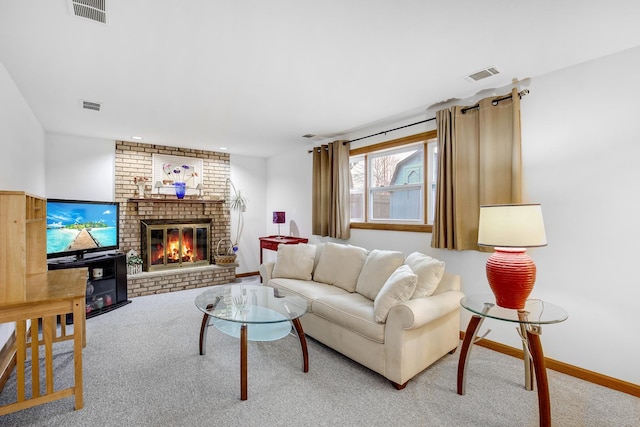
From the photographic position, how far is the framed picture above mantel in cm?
510

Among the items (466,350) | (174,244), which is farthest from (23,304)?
(174,244)

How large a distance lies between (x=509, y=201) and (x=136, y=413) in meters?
3.18

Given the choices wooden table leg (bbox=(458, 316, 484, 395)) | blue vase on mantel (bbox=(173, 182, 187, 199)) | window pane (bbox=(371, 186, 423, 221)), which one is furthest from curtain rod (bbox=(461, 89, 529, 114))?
blue vase on mantel (bbox=(173, 182, 187, 199))

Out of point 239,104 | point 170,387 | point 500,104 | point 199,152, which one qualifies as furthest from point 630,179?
point 199,152

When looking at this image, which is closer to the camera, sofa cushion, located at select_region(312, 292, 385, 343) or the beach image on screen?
sofa cushion, located at select_region(312, 292, 385, 343)

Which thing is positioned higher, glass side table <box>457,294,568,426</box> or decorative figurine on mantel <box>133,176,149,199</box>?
decorative figurine on mantel <box>133,176,149,199</box>

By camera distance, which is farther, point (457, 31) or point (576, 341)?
point (576, 341)

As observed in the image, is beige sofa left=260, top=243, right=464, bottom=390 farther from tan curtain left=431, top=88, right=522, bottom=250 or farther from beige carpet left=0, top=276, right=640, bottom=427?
tan curtain left=431, top=88, right=522, bottom=250

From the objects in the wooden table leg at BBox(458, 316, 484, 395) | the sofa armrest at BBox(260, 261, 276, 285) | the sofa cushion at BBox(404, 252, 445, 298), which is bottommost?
the wooden table leg at BBox(458, 316, 484, 395)

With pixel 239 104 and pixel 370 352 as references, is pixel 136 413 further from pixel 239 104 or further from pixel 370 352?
pixel 239 104

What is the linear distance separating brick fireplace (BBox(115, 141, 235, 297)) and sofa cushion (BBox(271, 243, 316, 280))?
201 centimetres

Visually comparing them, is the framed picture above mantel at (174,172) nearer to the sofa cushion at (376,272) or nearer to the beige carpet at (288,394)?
the beige carpet at (288,394)

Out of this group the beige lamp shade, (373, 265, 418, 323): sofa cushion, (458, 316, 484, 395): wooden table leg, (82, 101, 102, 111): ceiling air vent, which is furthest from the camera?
(82, 101, 102, 111): ceiling air vent

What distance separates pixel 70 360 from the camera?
2613 millimetres
